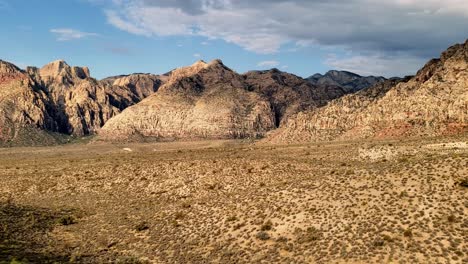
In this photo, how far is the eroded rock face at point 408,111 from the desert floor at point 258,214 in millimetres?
23848

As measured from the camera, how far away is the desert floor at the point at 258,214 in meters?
36.7

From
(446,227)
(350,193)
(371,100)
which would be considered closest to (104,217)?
(350,193)

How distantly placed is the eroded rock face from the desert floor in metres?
23.8

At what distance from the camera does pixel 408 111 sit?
340 feet

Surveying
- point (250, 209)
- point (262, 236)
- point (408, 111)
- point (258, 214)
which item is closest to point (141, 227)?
point (250, 209)

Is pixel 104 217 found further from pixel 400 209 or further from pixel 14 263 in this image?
pixel 400 209

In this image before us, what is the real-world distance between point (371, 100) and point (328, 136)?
23122 millimetres

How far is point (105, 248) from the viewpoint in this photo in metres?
44.6

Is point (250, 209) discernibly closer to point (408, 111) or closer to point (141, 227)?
point (141, 227)

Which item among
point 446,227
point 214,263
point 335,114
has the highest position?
point 335,114

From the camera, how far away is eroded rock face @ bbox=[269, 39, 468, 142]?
95.2 metres

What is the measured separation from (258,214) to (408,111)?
230 feet

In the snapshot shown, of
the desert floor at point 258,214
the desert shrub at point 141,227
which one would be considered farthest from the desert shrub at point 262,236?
the desert shrub at point 141,227

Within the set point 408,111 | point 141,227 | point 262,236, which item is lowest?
point 141,227
